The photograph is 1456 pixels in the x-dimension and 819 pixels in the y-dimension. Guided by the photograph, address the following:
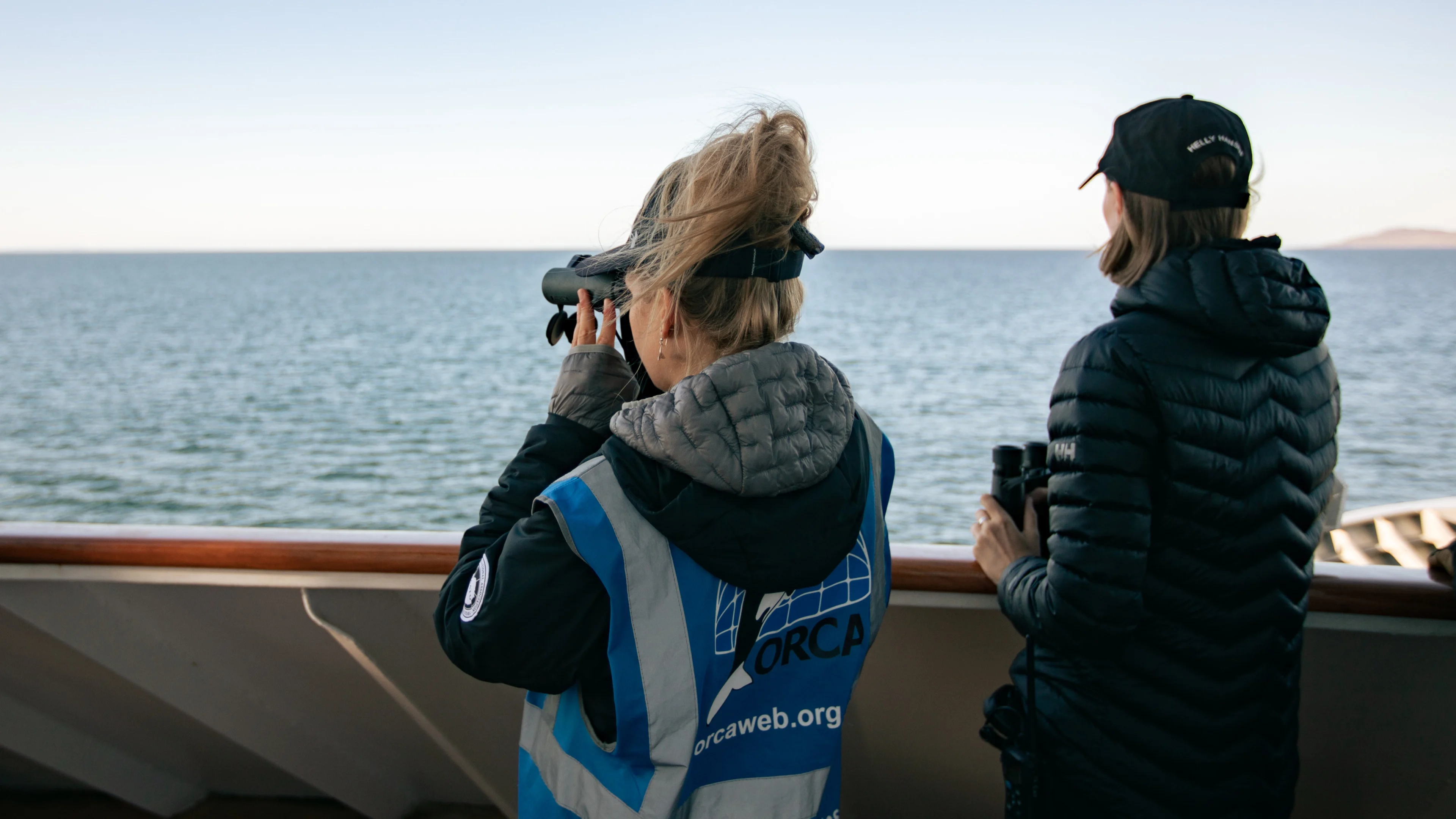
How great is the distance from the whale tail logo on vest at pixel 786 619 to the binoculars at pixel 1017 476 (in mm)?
357

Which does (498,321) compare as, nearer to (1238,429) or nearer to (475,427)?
(475,427)

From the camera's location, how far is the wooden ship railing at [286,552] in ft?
4.53

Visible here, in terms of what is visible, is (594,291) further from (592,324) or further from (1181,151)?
(1181,151)

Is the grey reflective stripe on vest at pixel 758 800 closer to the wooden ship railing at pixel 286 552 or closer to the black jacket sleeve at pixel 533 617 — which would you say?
the black jacket sleeve at pixel 533 617

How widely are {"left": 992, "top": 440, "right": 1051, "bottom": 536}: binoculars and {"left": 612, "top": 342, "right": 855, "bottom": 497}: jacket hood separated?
1.53 ft

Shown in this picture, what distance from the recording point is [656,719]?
2.45 ft

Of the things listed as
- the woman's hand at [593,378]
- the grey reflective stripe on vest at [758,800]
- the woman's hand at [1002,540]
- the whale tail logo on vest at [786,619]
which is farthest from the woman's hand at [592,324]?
the woman's hand at [1002,540]

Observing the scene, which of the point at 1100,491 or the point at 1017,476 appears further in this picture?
the point at 1017,476

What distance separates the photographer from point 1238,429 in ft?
2.99

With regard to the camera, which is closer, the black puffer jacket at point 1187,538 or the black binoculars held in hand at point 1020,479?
the black puffer jacket at point 1187,538

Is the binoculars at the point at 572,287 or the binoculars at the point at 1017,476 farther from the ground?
the binoculars at the point at 572,287

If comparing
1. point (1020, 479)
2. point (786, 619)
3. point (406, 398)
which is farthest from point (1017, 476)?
point (406, 398)

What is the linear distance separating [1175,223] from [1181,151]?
73 mm

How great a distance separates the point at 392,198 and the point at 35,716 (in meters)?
71.0
